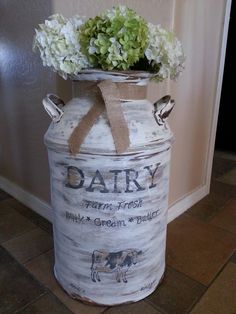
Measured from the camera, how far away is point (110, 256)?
3.10 ft

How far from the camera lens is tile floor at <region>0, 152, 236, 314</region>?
102 centimetres

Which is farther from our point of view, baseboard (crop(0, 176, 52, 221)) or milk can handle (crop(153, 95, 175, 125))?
baseboard (crop(0, 176, 52, 221))

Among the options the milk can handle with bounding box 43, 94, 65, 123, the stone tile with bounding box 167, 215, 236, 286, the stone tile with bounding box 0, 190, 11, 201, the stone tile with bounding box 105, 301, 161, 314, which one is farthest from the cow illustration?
the stone tile with bounding box 0, 190, 11, 201

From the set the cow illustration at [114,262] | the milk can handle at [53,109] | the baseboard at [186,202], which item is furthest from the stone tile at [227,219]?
the milk can handle at [53,109]

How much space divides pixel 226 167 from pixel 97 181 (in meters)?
2.04

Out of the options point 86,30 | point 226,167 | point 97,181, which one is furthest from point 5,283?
point 226,167

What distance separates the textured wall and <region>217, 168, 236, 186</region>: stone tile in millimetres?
489

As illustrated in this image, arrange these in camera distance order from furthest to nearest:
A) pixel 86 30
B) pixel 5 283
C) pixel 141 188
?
pixel 5 283
pixel 141 188
pixel 86 30

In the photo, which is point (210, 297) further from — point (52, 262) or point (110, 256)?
point (52, 262)

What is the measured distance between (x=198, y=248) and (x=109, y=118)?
2.91 ft

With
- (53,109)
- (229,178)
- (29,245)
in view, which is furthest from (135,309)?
(229,178)

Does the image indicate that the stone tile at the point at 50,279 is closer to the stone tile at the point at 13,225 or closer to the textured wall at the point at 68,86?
the stone tile at the point at 13,225

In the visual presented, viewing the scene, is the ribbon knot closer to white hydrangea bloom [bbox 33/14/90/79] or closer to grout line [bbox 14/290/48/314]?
white hydrangea bloom [bbox 33/14/90/79]

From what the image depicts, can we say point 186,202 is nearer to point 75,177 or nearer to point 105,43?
point 75,177
